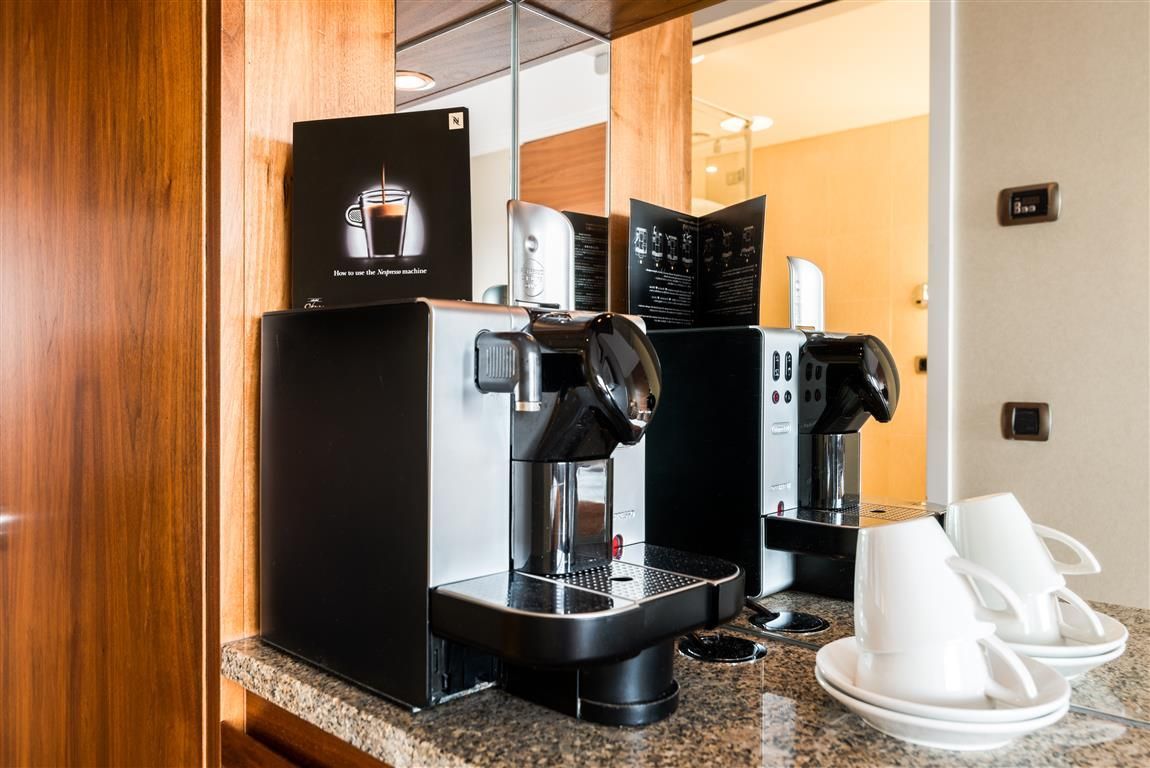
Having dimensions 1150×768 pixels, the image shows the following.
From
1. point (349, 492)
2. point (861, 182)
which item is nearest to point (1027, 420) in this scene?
point (861, 182)

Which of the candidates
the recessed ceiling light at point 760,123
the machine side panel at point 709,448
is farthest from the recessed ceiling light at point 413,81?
the recessed ceiling light at point 760,123

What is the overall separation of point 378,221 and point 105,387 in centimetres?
52

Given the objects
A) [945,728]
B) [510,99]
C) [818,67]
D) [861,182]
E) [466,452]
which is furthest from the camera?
[818,67]

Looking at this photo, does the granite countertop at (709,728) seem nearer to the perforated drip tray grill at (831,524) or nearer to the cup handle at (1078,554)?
the cup handle at (1078,554)

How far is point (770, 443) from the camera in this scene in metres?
1.14

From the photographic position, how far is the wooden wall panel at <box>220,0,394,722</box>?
96 centimetres

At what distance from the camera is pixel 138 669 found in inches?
43.9

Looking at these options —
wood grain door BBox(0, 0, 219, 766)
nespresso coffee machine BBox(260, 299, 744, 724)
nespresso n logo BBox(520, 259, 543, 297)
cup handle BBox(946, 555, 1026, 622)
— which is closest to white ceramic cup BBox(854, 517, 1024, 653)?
cup handle BBox(946, 555, 1026, 622)

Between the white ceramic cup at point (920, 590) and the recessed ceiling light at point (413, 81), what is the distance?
0.91 meters

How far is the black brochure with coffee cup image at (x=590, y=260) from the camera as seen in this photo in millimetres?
1362

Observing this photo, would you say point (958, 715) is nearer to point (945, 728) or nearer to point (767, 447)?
point (945, 728)

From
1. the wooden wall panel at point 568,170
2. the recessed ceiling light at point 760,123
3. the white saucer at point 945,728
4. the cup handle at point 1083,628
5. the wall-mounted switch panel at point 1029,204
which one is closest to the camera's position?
the white saucer at point 945,728

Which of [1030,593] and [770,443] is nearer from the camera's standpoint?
[1030,593]

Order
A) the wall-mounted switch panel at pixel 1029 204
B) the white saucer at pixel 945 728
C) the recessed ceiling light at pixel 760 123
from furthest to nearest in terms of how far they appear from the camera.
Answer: the recessed ceiling light at pixel 760 123, the wall-mounted switch panel at pixel 1029 204, the white saucer at pixel 945 728
